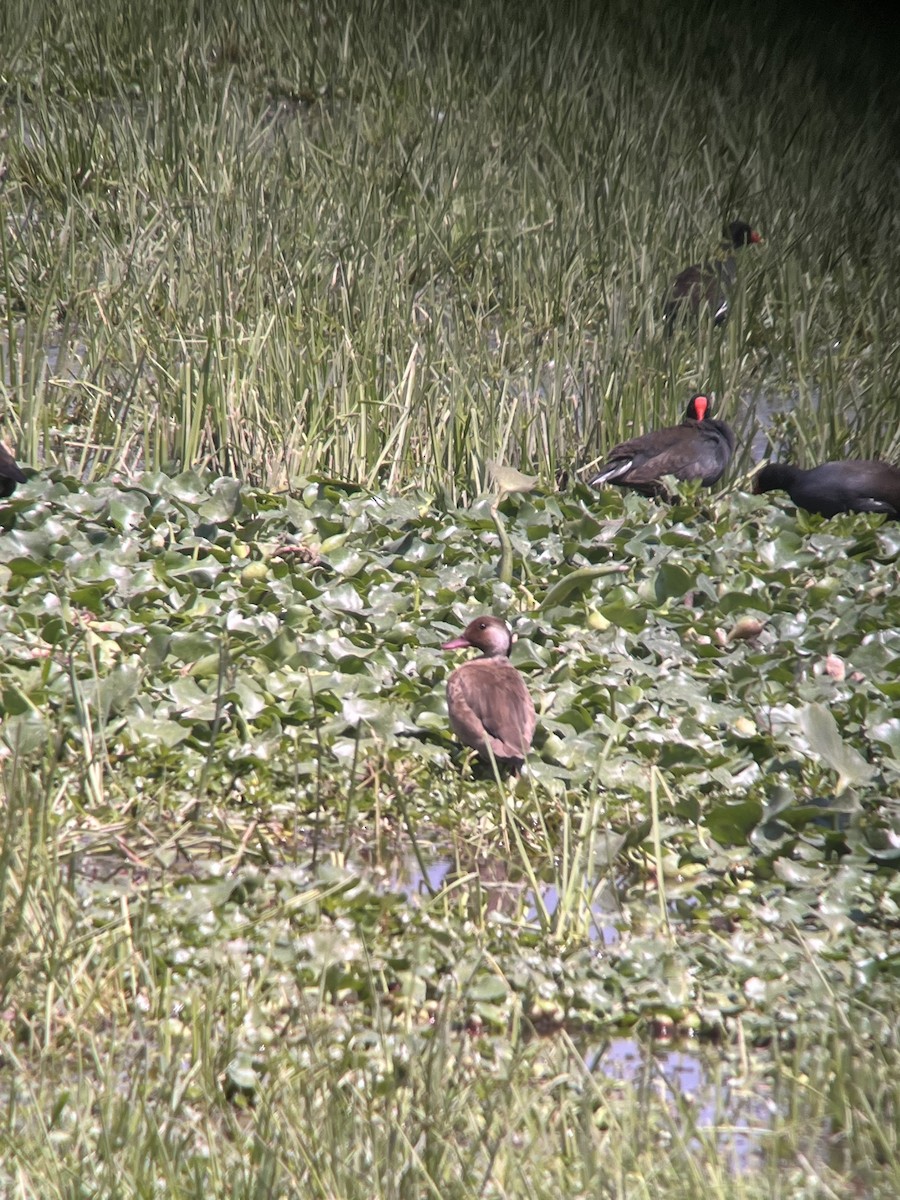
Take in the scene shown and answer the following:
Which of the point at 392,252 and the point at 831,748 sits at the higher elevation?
the point at 831,748

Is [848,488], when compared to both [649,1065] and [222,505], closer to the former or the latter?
[222,505]

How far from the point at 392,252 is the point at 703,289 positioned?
5.25ft

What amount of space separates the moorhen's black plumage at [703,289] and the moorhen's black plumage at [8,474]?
3238 millimetres

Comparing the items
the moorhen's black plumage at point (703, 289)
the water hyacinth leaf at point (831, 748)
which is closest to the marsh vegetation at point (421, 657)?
the water hyacinth leaf at point (831, 748)

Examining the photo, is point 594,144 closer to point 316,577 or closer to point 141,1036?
point 316,577

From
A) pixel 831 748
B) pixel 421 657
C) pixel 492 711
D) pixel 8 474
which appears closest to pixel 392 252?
pixel 8 474

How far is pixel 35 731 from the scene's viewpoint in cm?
349

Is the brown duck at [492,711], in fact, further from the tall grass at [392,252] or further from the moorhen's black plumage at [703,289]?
the moorhen's black plumage at [703,289]

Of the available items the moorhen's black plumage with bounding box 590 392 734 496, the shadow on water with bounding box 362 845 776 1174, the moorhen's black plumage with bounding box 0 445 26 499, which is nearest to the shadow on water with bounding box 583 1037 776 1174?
the shadow on water with bounding box 362 845 776 1174

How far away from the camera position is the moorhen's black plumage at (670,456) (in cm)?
610

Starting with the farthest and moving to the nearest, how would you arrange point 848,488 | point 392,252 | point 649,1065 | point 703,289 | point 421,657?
1. point 703,289
2. point 392,252
3. point 848,488
4. point 421,657
5. point 649,1065

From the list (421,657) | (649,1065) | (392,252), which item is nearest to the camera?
(649,1065)

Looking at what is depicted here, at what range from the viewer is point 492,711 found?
3.62 metres

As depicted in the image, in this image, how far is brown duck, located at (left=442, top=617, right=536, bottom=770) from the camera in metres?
3.59
